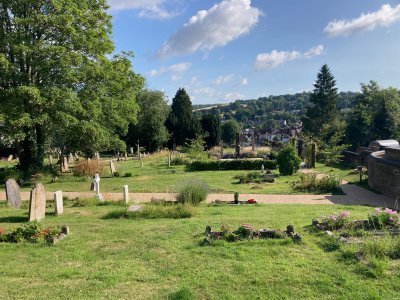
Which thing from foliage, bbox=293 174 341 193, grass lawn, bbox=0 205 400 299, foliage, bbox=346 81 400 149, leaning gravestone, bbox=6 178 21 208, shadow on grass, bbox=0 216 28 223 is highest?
foliage, bbox=346 81 400 149

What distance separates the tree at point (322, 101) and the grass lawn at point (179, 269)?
200ft

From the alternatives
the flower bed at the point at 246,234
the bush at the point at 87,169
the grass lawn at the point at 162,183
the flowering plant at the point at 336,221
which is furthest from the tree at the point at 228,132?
the flower bed at the point at 246,234

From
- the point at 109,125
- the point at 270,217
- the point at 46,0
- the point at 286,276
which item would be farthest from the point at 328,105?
the point at 286,276

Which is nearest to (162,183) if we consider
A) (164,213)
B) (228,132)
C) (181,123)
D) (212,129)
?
(164,213)

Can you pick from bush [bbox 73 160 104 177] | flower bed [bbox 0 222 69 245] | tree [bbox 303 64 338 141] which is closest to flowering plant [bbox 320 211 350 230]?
flower bed [bbox 0 222 69 245]

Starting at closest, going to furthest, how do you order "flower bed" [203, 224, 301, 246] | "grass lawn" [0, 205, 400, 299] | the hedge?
"grass lawn" [0, 205, 400, 299]
"flower bed" [203, 224, 301, 246]
the hedge

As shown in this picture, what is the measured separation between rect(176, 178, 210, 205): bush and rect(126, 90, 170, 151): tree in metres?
37.2

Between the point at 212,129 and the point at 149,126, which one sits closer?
the point at 149,126

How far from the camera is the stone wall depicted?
16750mm

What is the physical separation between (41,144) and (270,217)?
60.8ft

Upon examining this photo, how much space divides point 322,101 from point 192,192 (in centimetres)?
5894

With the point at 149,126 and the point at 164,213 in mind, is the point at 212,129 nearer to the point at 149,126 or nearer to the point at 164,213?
the point at 149,126

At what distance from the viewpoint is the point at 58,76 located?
21.6 m

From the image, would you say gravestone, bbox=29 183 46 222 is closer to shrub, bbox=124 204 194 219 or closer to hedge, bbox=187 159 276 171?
shrub, bbox=124 204 194 219
